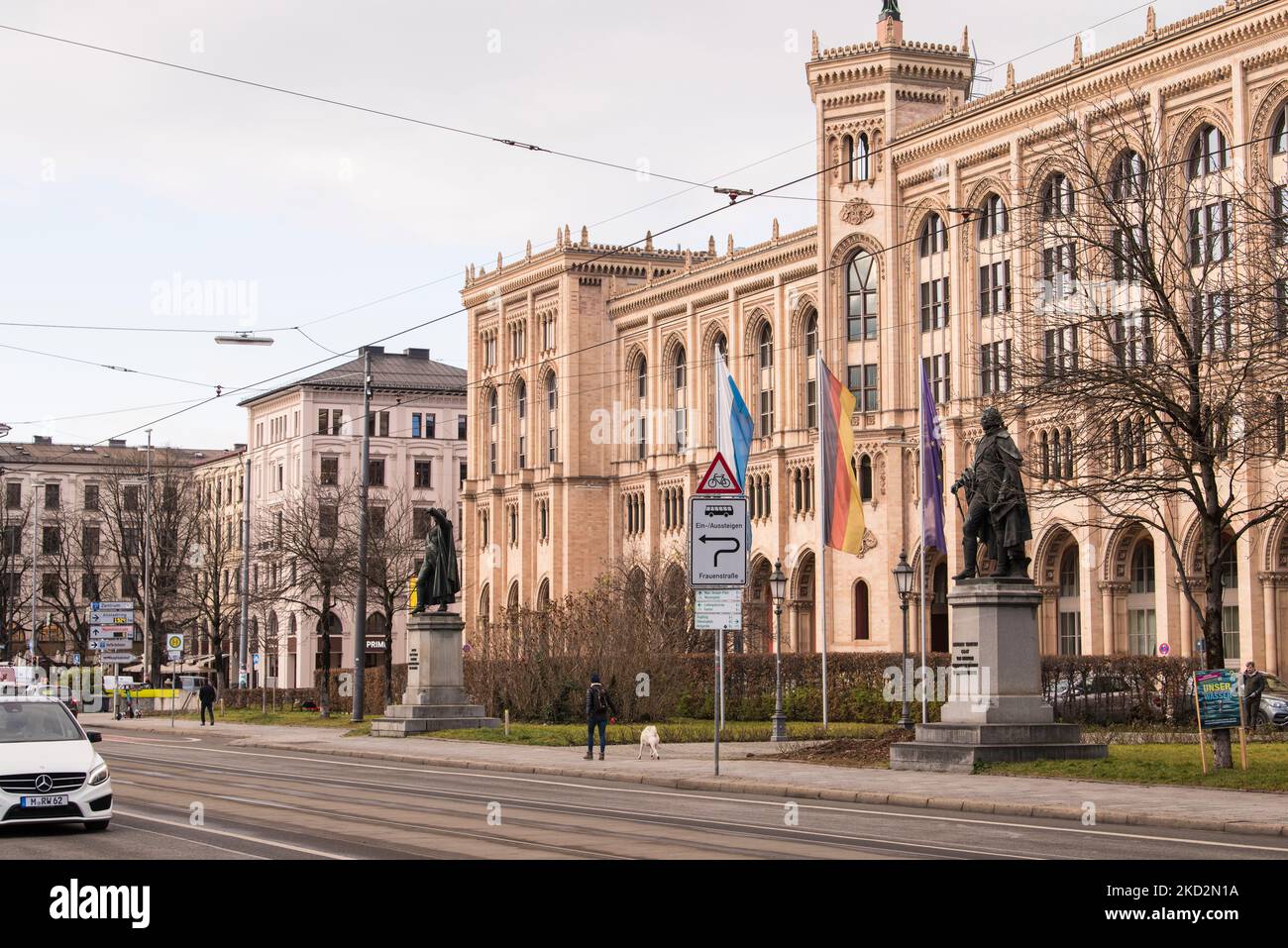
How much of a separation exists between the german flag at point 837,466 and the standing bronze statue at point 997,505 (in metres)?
18.0

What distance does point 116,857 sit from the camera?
15297mm

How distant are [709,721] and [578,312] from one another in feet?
152

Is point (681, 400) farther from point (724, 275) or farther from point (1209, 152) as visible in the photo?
point (1209, 152)

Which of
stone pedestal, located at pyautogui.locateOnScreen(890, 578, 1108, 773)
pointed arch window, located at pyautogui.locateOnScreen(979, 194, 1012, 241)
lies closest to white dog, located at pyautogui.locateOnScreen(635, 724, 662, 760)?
stone pedestal, located at pyautogui.locateOnScreen(890, 578, 1108, 773)

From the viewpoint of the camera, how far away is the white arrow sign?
90.0ft

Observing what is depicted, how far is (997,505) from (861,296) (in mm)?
46922

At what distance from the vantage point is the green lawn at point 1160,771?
24031 mm

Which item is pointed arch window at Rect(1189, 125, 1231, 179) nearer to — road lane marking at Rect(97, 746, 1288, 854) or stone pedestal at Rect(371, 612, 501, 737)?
stone pedestal at Rect(371, 612, 501, 737)

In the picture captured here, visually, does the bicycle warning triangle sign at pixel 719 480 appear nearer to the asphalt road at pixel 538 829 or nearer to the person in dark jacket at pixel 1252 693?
the asphalt road at pixel 538 829

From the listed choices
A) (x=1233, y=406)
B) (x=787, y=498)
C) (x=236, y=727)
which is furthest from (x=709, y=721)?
(x=787, y=498)

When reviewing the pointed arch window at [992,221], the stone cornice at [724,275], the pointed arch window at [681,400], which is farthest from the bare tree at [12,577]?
the pointed arch window at [992,221]

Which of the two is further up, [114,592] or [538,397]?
[538,397]

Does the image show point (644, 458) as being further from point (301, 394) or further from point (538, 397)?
point (301, 394)
